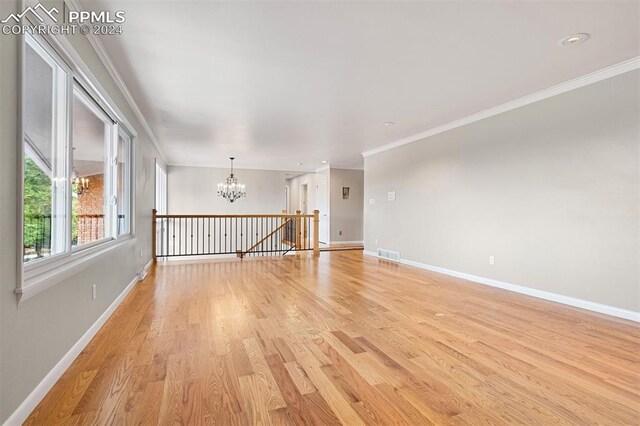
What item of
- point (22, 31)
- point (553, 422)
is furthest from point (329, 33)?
point (553, 422)

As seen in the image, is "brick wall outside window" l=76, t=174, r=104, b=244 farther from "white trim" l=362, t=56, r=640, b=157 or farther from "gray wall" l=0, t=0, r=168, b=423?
"white trim" l=362, t=56, r=640, b=157

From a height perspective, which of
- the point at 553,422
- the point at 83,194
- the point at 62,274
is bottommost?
the point at 553,422

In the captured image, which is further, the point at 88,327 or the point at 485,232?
the point at 485,232

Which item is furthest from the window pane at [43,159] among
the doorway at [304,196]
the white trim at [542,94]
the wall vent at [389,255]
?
the doorway at [304,196]

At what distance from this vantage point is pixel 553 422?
1.51 m

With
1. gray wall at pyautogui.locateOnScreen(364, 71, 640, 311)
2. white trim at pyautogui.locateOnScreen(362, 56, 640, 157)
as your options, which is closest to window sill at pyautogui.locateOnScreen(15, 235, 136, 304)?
gray wall at pyautogui.locateOnScreen(364, 71, 640, 311)

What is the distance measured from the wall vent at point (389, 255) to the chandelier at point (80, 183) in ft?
16.9

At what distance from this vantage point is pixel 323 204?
9703 mm

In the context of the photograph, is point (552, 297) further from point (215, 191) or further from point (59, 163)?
point (215, 191)

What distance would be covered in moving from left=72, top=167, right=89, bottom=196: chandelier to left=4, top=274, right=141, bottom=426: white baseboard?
1.11 m

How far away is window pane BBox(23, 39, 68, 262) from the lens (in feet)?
5.51

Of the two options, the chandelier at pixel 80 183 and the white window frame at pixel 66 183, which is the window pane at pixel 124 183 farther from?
the chandelier at pixel 80 183

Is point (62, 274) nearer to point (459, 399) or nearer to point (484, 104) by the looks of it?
point (459, 399)

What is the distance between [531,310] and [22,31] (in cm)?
446
